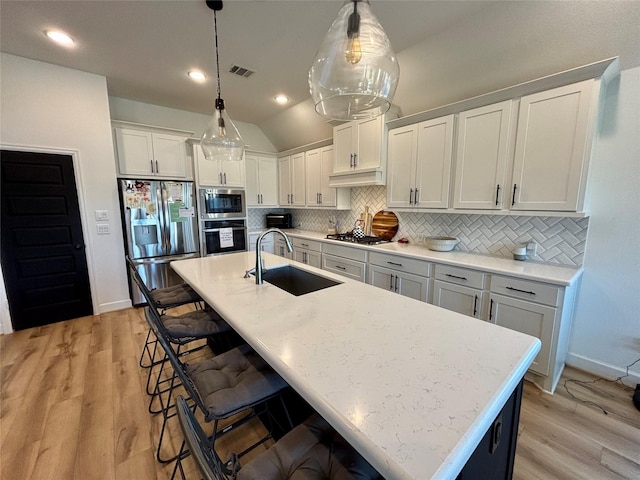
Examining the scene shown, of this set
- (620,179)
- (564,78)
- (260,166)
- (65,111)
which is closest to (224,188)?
(260,166)

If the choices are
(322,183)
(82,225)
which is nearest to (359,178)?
(322,183)

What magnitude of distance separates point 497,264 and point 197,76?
3668 mm

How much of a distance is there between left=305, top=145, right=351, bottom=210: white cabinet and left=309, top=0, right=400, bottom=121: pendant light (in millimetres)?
2656

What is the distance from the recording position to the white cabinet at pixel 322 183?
402 centimetres

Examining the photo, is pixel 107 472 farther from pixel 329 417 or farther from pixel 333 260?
pixel 333 260

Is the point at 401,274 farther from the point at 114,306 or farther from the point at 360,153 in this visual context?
the point at 114,306

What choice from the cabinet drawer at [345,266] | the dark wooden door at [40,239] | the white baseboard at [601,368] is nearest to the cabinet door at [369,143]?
the cabinet drawer at [345,266]

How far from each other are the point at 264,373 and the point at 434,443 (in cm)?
87

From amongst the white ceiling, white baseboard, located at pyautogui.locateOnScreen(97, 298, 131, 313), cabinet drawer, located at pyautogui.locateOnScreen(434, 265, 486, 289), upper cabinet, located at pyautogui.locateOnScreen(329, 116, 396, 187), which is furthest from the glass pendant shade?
white baseboard, located at pyautogui.locateOnScreen(97, 298, 131, 313)

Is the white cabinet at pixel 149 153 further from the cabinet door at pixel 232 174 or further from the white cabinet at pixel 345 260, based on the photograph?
the white cabinet at pixel 345 260

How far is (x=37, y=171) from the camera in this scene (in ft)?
9.55

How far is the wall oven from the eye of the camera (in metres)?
4.04

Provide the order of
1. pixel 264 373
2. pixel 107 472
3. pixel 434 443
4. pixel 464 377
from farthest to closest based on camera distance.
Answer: pixel 107 472 → pixel 264 373 → pixel 464 377 → pixel 434 443

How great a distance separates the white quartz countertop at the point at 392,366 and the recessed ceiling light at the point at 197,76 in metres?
2.73
